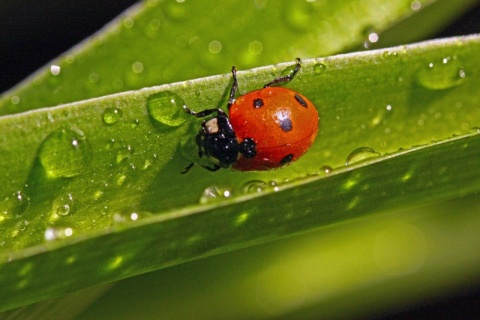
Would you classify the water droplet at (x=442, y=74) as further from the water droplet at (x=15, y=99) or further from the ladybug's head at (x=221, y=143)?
the water droplet at (x=15, y=99)

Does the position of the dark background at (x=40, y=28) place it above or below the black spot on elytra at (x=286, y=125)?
above

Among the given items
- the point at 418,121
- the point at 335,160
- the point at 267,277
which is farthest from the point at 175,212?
the point at 267,277

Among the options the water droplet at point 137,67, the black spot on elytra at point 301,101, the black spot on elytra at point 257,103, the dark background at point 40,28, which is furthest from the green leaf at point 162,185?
the dark background at point 40,28

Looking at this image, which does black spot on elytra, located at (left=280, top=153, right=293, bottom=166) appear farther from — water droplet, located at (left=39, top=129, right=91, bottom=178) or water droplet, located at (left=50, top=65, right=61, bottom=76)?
water droplet, located at (left=50, top=65, right=61, bottom=76)

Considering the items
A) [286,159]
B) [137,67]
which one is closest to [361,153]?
[286,159]

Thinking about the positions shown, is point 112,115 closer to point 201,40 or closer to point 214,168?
point 214,168

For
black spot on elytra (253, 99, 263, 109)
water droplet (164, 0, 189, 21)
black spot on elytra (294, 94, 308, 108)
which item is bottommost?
black spot on elytra (294, 94, 308, 108)

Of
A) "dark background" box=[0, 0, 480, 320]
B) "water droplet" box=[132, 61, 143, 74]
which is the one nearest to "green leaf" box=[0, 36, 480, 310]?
"water droplet" box=[132, 61, 143, 74]
